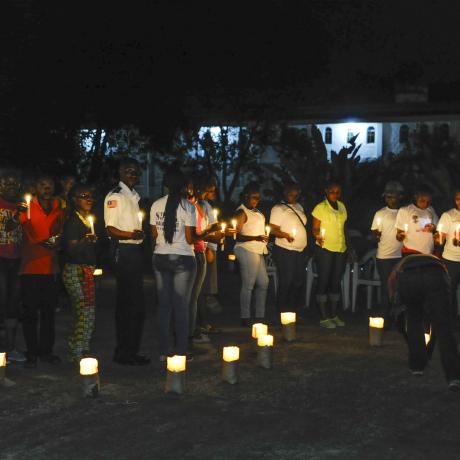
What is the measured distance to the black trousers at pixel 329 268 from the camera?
1061 centimetres

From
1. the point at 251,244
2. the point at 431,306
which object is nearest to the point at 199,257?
the point at 251,244

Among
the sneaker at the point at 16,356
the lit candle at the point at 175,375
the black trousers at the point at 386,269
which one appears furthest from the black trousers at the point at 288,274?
the lit candle at the point at 175,375

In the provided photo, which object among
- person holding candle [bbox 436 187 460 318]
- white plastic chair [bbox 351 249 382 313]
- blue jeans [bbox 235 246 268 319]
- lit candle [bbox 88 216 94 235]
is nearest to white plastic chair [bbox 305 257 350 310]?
white plastic chair [bbox 351 249 382 313]

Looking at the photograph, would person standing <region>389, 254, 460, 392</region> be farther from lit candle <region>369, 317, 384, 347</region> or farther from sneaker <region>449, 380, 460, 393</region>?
lit candle <region>369, 317, 384, 347</region>

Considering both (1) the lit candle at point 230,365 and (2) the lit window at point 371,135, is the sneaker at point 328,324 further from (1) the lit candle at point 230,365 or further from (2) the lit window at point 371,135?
(2) the lit window at point 371,135

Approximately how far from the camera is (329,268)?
34.9 feet

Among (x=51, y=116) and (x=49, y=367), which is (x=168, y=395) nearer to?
(x=49, y=367)

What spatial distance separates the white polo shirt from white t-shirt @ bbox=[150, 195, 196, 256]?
0.25 m

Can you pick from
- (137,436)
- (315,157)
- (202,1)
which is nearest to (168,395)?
(137,436)

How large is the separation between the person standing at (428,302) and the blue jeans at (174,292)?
2.01 metres

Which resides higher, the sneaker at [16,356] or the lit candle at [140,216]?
the lit candle at [140,216]

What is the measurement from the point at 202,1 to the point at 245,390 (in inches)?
611

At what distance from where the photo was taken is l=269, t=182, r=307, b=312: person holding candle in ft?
34.8

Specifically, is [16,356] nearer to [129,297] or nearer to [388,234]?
[129,297]
